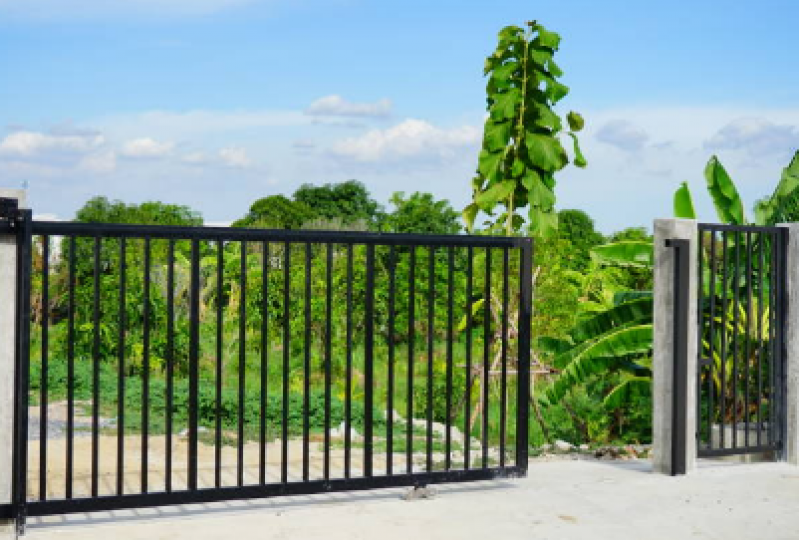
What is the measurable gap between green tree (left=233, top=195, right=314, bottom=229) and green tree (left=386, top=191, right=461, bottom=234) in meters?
3.39

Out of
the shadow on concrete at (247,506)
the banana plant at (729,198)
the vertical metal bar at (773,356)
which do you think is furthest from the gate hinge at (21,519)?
the banana plant at (729,198)

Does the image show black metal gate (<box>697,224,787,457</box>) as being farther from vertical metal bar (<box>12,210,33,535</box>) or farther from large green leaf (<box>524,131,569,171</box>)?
vertical metal bar (<box>12,210,33,535</box>)

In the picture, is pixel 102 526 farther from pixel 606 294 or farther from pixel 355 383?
pixel 355 383

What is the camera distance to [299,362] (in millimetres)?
12914

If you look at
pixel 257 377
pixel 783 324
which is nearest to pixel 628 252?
pixel 783 324

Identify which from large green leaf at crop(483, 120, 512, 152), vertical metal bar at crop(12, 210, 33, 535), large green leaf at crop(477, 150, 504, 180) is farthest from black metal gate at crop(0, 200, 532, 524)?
large green leaf at crop(483, 120, 512, 152)

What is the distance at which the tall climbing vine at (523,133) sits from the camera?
9617 millimetres

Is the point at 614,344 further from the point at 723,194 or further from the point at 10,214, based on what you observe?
the point at 10,214

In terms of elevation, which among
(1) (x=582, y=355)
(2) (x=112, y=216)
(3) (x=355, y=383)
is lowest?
(3) (x=355, y=383)

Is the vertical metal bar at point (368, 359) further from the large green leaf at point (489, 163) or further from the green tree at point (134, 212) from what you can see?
the green tree at point (134, 212)

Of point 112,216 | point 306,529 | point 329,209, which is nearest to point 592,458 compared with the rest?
point 306,529

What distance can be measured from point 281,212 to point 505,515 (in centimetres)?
1798

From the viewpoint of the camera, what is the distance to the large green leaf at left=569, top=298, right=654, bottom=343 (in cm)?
788

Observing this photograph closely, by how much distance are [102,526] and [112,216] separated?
1635 cm
